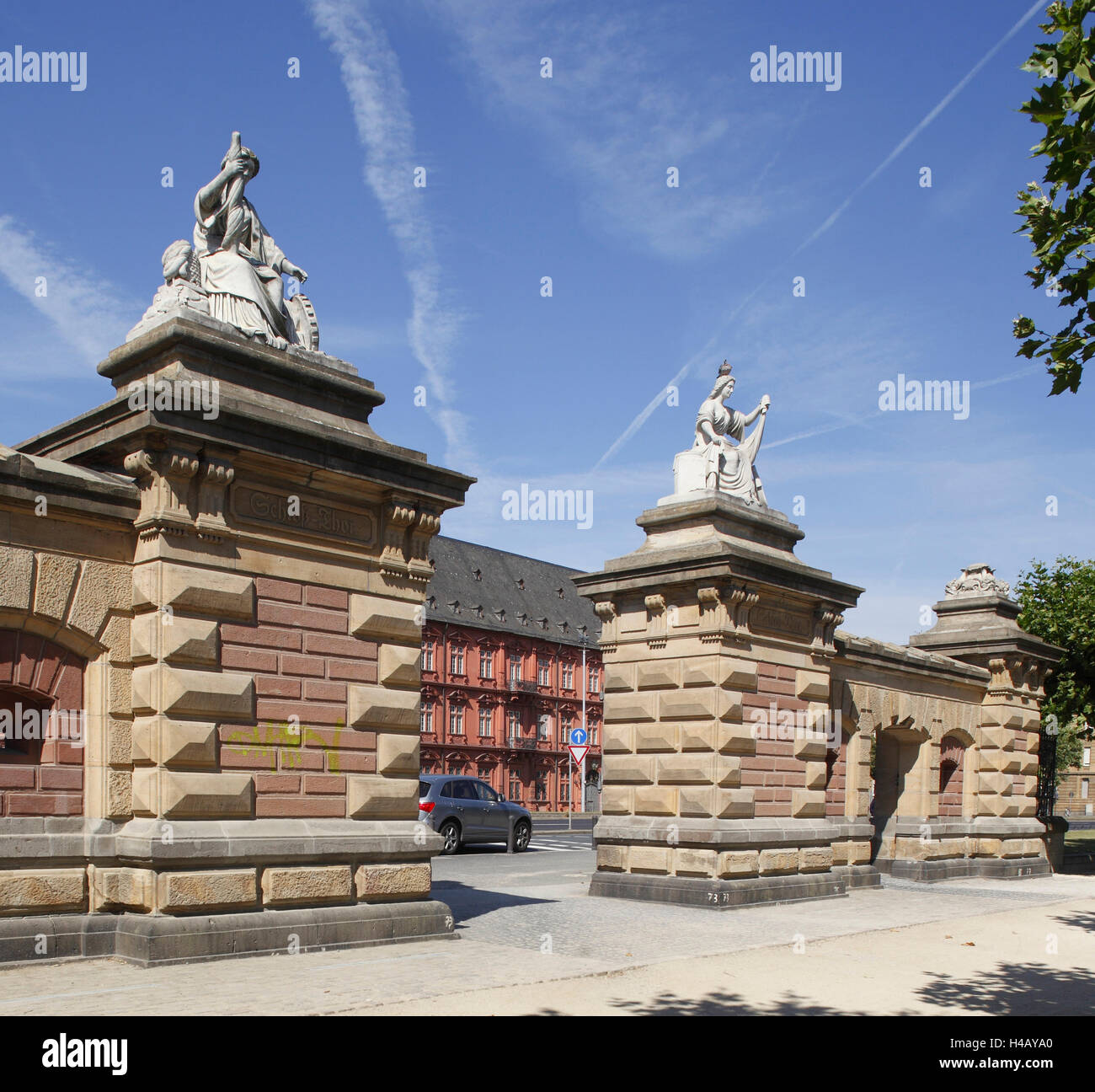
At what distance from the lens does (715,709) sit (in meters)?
16.1

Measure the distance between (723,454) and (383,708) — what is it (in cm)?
753

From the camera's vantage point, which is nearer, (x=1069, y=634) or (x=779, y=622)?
(x=779, y=622)

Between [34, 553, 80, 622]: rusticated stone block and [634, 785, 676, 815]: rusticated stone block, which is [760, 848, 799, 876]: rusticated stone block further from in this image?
[34, 553, 80, 622]: rusticated stone block

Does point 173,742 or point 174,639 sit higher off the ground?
point 174,639

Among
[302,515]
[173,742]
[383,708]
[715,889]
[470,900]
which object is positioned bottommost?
[470,900]

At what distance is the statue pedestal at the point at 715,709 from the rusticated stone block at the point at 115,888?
26.0 feet

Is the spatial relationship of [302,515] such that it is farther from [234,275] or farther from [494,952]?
[494,952]

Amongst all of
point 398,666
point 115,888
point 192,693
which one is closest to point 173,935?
point 115,888

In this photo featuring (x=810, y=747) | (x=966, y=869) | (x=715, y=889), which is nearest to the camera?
(x=715, y=889)

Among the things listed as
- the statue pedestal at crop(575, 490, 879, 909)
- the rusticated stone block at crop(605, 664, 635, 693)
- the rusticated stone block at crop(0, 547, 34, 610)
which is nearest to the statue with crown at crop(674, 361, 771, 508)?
the statue pedestal at crop(575, 490, 879, 909)

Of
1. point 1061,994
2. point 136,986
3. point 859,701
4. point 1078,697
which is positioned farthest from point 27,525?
point 1078,697

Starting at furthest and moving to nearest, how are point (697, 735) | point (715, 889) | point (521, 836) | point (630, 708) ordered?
1. point (521, 836)
2. point (630, 708)
3. point (697, 735)
4. point (715, 889)

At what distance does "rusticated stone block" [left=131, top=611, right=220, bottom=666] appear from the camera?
10469 mm
